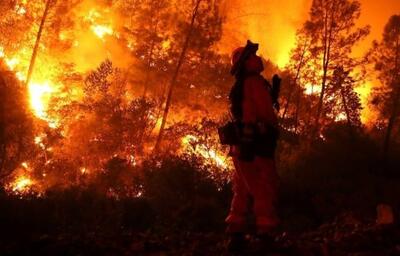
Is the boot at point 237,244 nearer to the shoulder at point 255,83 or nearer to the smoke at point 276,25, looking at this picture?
the shoulder at point 255,83

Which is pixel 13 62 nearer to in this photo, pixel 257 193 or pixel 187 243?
pixel 187 243

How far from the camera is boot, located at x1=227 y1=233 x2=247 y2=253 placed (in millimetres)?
6184

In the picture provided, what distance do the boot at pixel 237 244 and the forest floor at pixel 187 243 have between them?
0.11m

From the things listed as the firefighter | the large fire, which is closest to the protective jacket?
the firefighter

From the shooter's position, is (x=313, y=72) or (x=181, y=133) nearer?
(x=181, y=133)

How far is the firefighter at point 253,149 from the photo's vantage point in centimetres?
624

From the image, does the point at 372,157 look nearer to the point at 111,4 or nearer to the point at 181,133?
the point at 181,133

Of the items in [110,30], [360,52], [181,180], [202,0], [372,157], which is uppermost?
[360,52]

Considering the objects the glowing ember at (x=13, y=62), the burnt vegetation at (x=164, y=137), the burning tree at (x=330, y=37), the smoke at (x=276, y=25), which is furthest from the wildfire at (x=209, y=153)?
the smoke at (x=276, y=25)

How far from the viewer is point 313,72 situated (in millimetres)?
29812

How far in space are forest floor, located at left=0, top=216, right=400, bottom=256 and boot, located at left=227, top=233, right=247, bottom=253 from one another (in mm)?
108

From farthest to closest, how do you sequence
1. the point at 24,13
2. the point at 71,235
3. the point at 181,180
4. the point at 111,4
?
1. the point at 111,4
2. the point at 24,13
3. the point at 181,180
4. the point at 71,235

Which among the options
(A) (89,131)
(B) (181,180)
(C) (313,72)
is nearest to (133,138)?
(A) (89,131)

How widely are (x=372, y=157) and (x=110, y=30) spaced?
79.0ft
